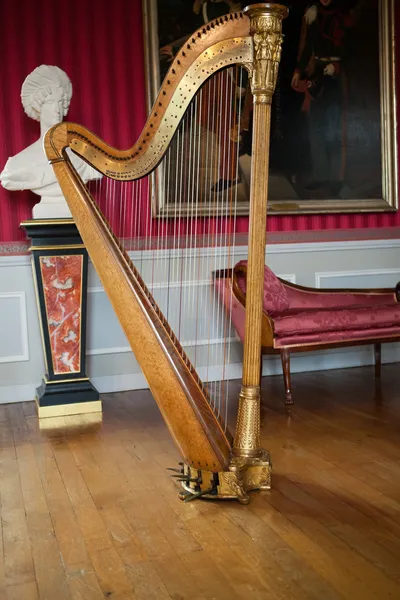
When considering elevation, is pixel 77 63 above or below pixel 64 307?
above

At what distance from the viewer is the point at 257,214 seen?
263 cm

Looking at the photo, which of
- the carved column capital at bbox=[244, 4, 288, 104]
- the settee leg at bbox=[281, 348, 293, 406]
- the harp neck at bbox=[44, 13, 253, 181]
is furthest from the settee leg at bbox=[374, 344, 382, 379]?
the carved column capital at bbox=[244, 4, 288, 104]

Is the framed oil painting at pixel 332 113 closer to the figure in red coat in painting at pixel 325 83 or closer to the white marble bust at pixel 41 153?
the figure in red coat in painting at pixel 325 83

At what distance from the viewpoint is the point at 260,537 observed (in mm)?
2434

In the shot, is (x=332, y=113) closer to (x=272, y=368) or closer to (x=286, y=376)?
(x=272, y=368)

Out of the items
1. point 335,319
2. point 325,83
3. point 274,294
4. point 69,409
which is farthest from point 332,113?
point 69,409

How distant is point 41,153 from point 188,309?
141cm

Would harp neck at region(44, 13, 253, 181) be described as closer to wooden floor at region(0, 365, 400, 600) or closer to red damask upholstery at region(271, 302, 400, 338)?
wooden floor at region(0, 365, 400, 600)

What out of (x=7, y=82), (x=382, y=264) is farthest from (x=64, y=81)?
(x=382, y=264)

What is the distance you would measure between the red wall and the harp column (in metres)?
2.59

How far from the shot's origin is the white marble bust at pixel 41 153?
4.44 metres

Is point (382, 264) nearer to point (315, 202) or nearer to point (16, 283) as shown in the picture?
point (315, 202)

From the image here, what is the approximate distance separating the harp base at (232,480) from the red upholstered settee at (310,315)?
5.12 feet

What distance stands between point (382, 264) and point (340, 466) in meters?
2.87
